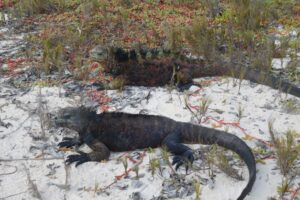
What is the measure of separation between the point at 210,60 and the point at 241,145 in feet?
6.94

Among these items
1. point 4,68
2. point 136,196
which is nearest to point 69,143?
point 136,196

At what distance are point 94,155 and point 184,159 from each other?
30.3 inches

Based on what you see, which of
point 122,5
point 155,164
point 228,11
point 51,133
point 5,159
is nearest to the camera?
point 155,164

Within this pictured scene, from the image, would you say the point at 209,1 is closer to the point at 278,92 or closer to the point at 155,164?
the point at 278,92

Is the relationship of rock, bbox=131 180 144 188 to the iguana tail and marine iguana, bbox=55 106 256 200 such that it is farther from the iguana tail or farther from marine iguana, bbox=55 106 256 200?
the iguana tail

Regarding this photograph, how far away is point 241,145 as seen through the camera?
12.1ft

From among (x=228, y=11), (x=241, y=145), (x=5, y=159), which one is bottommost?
(x=5, y=159)

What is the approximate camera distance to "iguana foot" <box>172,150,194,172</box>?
370 cm

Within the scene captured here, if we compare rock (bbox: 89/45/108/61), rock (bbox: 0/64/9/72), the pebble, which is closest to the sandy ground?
the pebble

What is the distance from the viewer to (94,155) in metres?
3.93

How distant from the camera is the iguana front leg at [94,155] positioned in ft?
12.8

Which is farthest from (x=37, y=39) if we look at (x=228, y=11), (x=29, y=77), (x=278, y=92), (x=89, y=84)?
(x=278, y=92)

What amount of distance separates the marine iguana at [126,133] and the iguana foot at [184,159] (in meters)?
0.01

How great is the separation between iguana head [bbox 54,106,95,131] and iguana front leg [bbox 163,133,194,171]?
0.73m
